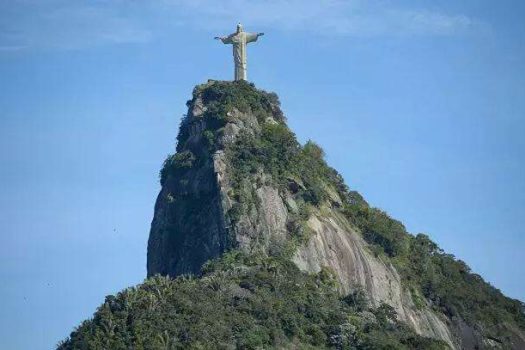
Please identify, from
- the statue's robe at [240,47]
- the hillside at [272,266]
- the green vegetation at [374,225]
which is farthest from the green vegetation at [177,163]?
the statue's robe at [240,47]

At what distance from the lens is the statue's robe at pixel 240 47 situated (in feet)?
420

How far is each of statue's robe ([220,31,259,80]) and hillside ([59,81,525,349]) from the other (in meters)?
1.67

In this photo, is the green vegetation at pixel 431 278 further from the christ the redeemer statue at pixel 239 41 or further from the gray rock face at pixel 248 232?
the christ the redeemer statue at pixel 239 41

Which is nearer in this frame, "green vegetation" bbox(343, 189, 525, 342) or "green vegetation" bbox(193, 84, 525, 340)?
"green vegetation" bbox(193, 84, 525, 340)

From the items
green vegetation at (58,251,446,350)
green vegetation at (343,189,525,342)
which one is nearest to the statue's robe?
green vegetation at (343,189,525,342)

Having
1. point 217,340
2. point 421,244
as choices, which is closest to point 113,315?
point 217,340

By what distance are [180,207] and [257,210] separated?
7.28m

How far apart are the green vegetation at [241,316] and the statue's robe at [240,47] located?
20212mm

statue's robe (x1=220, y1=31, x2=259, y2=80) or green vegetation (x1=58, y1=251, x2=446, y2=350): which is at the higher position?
statue's robe (x1=220, y1=31, x2=259, y2=80)

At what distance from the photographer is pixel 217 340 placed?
101 m

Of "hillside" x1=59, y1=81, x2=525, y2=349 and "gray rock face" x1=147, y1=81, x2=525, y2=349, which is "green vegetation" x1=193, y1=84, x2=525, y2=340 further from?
"gray rock face" x1=147, y1=81, x2=525, y2=349

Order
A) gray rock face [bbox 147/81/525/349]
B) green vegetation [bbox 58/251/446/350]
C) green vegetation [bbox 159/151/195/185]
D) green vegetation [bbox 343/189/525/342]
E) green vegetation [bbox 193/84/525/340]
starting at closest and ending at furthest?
green vegetation [bbox 58/251/446/350] → gray rock face [bbox 147/81/525/349] → green vegetation [bbox 193/84/525/340] → green vegetation [bbox 159/151/195/185] → green vegetation [bbox 343/189/525/342]

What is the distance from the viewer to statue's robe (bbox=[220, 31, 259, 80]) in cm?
12812

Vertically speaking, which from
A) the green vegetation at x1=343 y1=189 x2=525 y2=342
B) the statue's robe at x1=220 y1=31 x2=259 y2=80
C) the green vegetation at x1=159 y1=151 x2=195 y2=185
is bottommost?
the green vegetation at x1=343 y1=189 x2=525 y2=342
